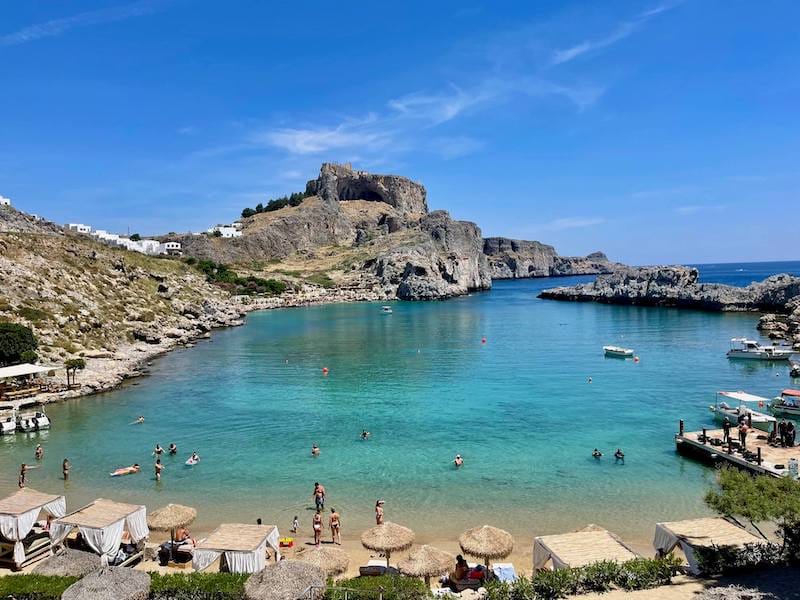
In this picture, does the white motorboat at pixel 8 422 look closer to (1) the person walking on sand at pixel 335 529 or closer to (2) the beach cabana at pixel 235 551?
(2) the beach cabana at pixel 235 551

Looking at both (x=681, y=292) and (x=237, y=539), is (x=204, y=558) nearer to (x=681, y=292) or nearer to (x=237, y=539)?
(x=237, y=539)

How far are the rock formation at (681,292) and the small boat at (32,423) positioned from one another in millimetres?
97877

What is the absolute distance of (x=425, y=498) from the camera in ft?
72.8

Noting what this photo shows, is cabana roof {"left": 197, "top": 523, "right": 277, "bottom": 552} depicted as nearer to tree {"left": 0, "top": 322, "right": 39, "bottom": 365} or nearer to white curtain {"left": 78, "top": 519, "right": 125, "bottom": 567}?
white curtain {"left": 78, "top": 519, "right": 125, "bottom": 567}

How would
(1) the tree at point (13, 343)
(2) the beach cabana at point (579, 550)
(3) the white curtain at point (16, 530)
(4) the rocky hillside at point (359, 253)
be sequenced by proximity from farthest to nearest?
1. (4) the rocky hillside at point (359, 253)
2. (1) the tree at point (13, 343)
3. (3) the white curtain at point (16, 530)
4. (2) the beach cabana at point (579, 550)

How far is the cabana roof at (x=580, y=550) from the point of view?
14.1 m

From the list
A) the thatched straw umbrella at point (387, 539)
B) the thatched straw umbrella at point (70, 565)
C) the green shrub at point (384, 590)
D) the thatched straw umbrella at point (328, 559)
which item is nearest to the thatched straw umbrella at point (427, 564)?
the thatched straw umbrella at point (387, 539)

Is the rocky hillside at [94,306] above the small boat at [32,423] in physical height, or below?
above

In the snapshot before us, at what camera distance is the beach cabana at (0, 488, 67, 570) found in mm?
15844

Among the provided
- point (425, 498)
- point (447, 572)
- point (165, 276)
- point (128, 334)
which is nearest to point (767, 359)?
point (425, 498)

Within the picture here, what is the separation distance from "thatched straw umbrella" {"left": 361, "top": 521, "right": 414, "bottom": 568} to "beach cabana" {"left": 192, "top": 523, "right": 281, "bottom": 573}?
3.02 m

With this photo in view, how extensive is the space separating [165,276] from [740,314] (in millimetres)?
103668

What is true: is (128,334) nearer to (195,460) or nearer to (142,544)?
(195,460)

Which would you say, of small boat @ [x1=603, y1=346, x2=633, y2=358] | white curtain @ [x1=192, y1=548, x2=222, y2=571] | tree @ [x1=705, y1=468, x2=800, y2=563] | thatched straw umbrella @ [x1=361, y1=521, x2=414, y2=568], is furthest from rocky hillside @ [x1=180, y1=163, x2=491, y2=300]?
tree @ [x1=705, y1=468, x2=800, y2=563]
